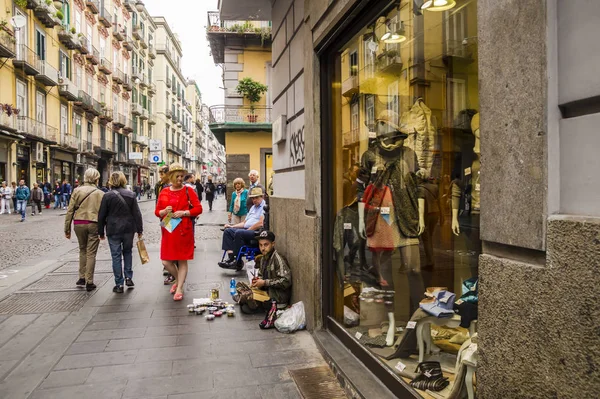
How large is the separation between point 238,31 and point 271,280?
17.9 meters

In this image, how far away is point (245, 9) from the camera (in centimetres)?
817

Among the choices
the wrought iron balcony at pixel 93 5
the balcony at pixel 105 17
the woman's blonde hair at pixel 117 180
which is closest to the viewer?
the woman's blonde hair at pixel 117 180

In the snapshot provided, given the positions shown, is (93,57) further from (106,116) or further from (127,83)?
(127,83)

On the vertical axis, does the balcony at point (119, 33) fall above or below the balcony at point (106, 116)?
above

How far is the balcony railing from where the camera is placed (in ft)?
68.2

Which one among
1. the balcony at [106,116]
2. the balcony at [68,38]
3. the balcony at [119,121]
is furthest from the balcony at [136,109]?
the balcony at [68,38]

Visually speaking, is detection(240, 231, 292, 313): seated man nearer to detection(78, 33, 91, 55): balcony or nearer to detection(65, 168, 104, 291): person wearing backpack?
detection(65, 168, 104, 291): person wearing backpack

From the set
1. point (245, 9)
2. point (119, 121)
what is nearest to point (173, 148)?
point (119, 121)

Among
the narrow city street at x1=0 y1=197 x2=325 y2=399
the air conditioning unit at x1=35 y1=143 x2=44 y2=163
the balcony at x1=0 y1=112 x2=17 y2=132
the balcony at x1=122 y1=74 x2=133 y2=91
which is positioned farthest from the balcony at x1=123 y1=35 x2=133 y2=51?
the narrow city street at x1=0 y1=197 x2=325 y2=399

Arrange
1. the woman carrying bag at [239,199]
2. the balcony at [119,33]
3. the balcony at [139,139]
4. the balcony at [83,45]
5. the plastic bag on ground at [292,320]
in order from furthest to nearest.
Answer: the balcony at [139,139] < the balcony at [119,33] < the balcony at [83,45] < the woman carrying bag at [239,199] < the plastic bag on ground at [292,320]

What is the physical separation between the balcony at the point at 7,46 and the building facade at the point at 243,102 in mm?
11666

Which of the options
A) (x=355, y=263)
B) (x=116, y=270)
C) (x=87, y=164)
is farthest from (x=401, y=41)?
(x=87, y=164)

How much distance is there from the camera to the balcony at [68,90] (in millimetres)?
32938

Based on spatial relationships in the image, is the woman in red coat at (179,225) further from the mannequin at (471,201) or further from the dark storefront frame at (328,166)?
the mannequin at (471,201)
